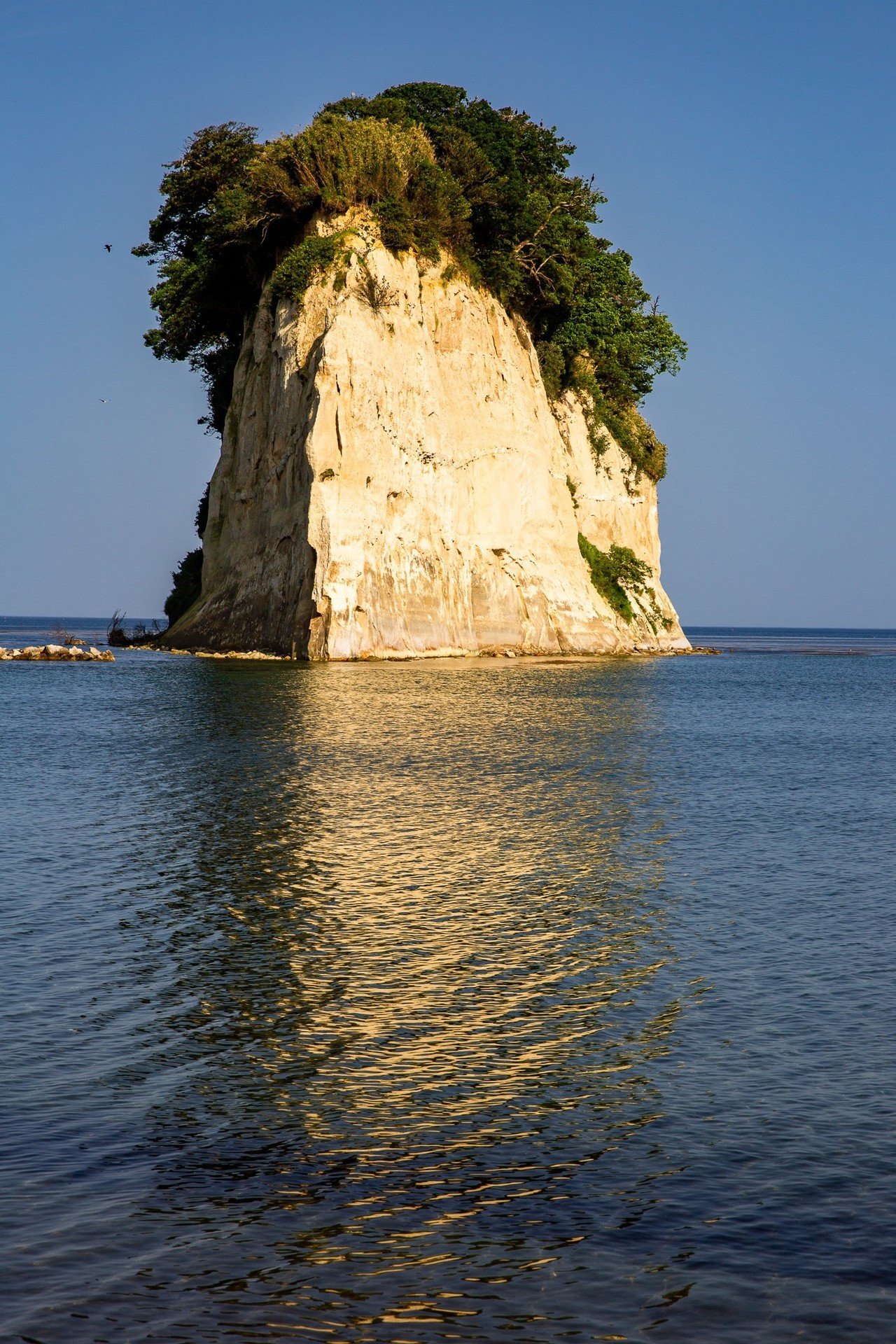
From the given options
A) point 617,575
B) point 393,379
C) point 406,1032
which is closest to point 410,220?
point 393,379

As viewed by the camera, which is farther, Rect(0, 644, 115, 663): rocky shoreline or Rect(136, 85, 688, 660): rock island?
Rect(0, 644, 115, 663): rocky shoreline

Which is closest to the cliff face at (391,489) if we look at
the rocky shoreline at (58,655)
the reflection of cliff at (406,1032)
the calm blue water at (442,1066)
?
the rocky shoreline at (58,655)

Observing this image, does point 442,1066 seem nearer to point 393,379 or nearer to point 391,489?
point 391,489

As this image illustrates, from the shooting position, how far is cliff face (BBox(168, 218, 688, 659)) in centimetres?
4891

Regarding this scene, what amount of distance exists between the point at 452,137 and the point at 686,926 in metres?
49.7

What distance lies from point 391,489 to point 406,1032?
1685 inches

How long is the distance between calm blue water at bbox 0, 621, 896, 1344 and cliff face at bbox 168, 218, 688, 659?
95.1 feet

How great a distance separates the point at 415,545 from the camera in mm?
51438

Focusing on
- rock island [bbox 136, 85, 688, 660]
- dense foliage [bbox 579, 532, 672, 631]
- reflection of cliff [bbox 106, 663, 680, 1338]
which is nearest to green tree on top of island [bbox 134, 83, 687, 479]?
rock island [bbox 136, 85, 688, 660]

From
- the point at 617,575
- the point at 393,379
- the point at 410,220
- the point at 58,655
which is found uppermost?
the point at 410,220

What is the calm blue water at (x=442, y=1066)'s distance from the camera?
5.67 m

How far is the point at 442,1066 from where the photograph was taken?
8.45 m

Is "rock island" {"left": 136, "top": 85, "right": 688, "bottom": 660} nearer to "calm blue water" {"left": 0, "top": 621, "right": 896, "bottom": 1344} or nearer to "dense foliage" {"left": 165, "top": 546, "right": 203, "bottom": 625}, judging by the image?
"dense foliage" {"left": 165, "top": 546, "right": 203, "bottom": 625}

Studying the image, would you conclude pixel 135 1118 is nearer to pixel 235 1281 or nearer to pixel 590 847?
pixel 235 1281
